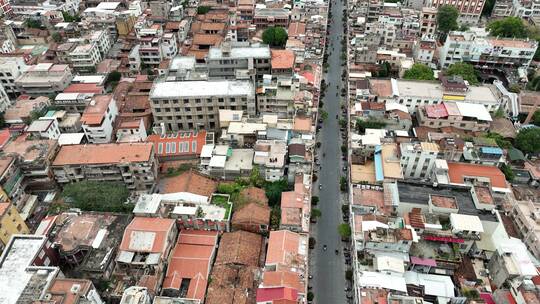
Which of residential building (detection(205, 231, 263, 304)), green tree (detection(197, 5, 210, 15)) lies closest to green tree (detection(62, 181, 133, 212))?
residential building (detection(205, 231, 263, 304))

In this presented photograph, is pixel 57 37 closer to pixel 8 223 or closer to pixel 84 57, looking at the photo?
pixel 84 57

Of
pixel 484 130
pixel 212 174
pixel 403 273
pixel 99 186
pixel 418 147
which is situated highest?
pixel 484 130

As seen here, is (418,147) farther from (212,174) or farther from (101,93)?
(101,93)


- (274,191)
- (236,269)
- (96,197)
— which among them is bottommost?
(236,269)

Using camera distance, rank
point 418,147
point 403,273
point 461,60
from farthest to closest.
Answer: point 461,60 < point 418,147 < point 403,273

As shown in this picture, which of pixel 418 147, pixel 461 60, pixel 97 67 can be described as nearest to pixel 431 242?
pixel 418 147

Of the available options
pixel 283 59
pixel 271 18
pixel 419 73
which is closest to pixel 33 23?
pixel 271 18

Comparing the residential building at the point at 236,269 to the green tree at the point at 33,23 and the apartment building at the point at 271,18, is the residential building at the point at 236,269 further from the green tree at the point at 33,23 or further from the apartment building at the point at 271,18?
the green tree at the point at 33,23
